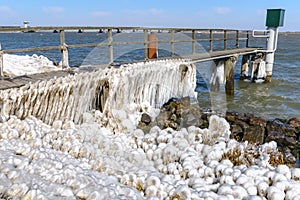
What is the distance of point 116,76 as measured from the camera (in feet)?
22.2

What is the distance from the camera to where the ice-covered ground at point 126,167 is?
3.14 m

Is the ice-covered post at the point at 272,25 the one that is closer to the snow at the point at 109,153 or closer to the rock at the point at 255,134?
the rock at the point at 255,134

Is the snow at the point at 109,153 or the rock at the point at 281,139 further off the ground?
the snow at the point at 109,153

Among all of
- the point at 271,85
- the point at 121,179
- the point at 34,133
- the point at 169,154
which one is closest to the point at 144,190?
the point at 121,179

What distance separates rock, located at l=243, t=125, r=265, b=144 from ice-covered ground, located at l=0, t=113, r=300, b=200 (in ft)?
7.41

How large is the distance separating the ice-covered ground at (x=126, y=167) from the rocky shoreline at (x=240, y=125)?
7.60 feet

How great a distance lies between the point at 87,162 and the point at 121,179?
0.67 meters

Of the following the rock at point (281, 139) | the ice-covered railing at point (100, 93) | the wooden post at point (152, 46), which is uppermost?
the wooden post at point (152, 46)

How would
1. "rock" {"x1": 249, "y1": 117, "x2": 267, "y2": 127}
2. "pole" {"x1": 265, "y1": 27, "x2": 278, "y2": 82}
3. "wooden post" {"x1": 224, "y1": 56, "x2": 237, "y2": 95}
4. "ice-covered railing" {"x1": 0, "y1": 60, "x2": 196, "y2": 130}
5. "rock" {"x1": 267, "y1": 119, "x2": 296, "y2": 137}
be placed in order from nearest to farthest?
"ice-covered railing" {"x1": 0, "y1": 60, "x2": 196, "y2": 130} < "rock" {"x1": 267, "y1": 119, "x2": 296, "y2": 137} < "rock" {"x1": 249, "y1": 117, "x2": 267, "y2": 127} < "wooden post" {"x1": 224, "y1": 56, "x2": 237, "y2": 95} < "pole" {"x1": 265, "y1": 27, "x2": 278, "y2": 82}

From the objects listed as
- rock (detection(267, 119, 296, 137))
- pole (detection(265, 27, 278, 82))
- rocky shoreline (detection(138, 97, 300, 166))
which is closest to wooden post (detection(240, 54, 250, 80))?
pole (detection(265, 27, 278, 82))

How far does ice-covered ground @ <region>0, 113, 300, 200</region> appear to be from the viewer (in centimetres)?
314

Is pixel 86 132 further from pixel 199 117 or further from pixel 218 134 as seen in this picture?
pixel 199 117

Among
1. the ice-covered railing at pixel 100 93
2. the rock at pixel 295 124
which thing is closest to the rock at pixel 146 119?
the ice-covered railing at pixel 100 93

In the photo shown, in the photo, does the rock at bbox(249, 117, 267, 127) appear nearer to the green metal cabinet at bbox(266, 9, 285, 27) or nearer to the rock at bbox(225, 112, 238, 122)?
the rock at bbox(225, 112, 238, 122)
